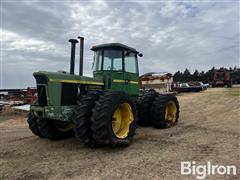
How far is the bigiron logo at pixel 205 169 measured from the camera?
17.3 ft

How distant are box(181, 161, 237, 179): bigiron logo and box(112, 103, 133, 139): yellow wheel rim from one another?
2.15 m

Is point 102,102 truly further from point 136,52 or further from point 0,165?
point 136,52

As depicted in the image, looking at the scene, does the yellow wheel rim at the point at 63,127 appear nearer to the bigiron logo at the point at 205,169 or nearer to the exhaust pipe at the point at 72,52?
the exhaust pipe at the point at 72,52

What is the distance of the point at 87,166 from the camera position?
5.84m

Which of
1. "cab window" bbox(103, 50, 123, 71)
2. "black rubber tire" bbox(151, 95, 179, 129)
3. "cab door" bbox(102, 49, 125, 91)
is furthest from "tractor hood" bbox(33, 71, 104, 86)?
"black rubber tire" bbox(151, 95, 179, 129)

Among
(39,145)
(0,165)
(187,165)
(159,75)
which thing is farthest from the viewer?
(159,75)

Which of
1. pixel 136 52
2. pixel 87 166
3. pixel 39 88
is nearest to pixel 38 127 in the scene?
pixel 39 88

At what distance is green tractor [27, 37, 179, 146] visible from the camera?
6.67 metres

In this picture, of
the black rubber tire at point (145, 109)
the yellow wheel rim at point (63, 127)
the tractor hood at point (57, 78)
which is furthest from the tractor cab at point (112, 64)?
the yellow wheel rim at point (63, 127)

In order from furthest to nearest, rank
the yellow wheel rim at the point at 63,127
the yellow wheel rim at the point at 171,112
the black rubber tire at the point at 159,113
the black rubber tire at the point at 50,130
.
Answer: the yellow wheel rim at the point at 171,112 < the black rubber tire at the point at 159,113 < the yellow wheel rim at the point at 63,127 < the black rubber tire at the point at 50,130

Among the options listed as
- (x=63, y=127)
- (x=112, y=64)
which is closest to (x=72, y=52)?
(x=112, y=64)

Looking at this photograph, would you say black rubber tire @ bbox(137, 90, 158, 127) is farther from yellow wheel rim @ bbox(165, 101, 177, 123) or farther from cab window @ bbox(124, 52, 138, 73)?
cab window @ bbox(124, 52, 138, 73)

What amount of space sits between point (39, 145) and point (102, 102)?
7.87 feet

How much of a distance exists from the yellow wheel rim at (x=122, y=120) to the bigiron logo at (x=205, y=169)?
2.15m
